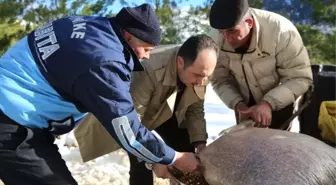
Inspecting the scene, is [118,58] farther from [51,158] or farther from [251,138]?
[251,138]

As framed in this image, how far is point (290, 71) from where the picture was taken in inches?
133

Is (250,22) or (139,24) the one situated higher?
(139,24)

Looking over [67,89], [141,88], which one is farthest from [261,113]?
[67,89]

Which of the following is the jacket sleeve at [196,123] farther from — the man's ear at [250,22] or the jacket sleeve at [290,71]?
the man's ear at [250,22]

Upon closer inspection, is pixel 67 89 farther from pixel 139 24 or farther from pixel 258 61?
pixel 258 61

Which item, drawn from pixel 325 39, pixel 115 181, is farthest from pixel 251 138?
pixel 325 39

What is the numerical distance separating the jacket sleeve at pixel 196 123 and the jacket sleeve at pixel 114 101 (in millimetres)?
1070

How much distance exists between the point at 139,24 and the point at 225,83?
1385mm

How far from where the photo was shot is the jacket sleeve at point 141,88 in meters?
3.08

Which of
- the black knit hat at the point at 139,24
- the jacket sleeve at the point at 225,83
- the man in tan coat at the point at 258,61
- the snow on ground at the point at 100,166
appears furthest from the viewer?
the snow on ground at the point at 100,166

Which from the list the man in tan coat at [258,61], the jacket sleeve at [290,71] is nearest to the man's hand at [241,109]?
the man in tan coat at [258,61]

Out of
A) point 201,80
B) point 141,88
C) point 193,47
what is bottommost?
point 141,88

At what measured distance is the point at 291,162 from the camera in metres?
2.25

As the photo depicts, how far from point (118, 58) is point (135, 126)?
28 centimetres
